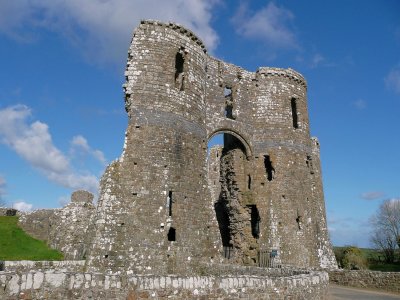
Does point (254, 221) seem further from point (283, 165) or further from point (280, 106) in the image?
point (280, 106)

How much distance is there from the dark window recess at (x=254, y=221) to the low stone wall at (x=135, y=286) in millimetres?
11065

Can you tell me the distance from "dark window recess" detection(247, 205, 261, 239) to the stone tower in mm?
57

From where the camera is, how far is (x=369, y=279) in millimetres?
16688

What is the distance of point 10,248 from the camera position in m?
16.4

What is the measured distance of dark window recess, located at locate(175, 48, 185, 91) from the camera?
15330 millimetres

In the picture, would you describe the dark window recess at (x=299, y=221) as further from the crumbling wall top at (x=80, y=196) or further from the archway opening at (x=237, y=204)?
the crumbling wall top at (x=80, y=196)

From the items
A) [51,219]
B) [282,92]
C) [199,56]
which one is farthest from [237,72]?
[51,219]

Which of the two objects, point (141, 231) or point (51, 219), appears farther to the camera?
point (51, 219)

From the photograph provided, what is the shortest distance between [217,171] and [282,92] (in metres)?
11.3

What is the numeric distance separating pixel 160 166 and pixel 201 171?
220 centimetres

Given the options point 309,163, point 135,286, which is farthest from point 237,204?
point 135,286

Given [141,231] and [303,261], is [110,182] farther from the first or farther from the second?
[303,261]

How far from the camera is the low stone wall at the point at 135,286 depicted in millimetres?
5363

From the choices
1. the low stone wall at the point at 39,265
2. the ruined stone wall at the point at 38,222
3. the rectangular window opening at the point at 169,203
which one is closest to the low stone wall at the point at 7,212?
the ruined stone wall at the point at 38,222
